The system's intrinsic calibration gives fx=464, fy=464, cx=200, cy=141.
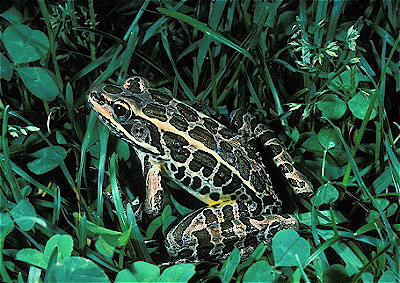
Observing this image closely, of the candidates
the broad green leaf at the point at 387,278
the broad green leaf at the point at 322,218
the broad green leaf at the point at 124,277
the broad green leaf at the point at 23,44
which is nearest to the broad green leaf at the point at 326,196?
the broad green leaf at the point at 322,218

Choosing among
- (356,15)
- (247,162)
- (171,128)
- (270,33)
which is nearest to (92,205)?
(171,128)

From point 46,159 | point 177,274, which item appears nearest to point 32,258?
Result: point 177,274

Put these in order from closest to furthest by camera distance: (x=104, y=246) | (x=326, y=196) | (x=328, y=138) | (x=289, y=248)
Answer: (x=289, y=248) < (x=104, y=246) < (x=326, y=196) < (x=328, y=138)

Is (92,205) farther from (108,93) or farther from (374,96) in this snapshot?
(374,96)

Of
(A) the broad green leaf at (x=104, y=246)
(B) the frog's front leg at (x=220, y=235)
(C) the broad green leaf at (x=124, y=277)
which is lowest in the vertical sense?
(B) the frog's front leg at (x=220, y=235)

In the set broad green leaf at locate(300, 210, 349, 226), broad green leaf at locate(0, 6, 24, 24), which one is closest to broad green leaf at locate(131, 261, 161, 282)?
broad green leaf at locate(300, 210, 349, 226)

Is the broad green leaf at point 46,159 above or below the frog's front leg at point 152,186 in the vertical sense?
above

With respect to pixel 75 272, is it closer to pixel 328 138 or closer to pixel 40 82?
pixel 40 82

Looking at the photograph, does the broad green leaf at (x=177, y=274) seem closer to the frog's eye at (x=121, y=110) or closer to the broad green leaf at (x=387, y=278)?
the broad green leaf at (x=387, y=278)
